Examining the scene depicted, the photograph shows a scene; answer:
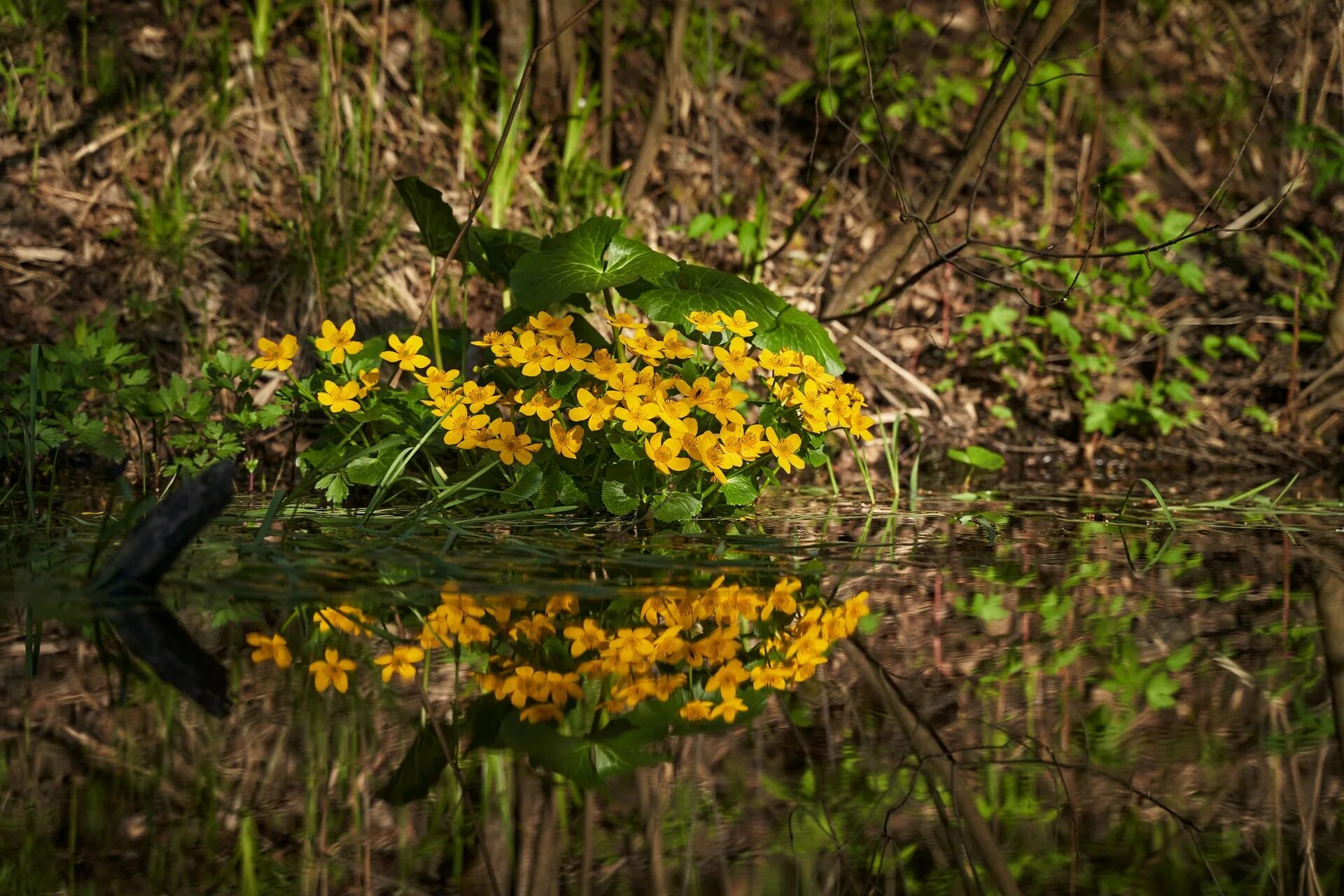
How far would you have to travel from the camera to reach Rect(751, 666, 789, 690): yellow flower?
141cm

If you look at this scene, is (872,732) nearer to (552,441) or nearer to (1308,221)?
(552,441)

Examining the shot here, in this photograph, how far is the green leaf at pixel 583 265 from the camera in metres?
2.54

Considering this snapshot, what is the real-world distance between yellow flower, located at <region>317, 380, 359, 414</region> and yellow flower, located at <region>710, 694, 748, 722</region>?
1479 mm

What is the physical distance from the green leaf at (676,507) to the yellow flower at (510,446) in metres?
0.30

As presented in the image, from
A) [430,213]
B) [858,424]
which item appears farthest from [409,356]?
[858,424]

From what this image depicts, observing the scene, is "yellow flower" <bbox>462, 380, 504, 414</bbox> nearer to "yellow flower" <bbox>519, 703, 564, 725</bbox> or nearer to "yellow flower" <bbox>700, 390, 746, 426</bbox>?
"yellow flower" <bbox>700, 390, 746, 426</bbox>

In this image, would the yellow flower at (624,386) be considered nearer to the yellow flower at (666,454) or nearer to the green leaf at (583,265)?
the yellow flower at (666,454)

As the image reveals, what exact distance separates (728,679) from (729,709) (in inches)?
5.1

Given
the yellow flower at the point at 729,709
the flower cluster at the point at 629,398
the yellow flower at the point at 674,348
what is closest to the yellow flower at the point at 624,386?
the flower cluster at the point at 629,398

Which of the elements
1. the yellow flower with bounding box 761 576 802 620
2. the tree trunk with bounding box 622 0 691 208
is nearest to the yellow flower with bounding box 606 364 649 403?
the yellow flower with bounding box 761 576 802 620

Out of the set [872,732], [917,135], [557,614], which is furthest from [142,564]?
[917,135]

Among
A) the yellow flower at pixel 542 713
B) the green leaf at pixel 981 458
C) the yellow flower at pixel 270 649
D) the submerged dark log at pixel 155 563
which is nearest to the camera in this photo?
the yellow flower at pixel 542 713

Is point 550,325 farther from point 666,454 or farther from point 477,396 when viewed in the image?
point 666,454

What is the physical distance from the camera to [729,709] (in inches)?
51.8
